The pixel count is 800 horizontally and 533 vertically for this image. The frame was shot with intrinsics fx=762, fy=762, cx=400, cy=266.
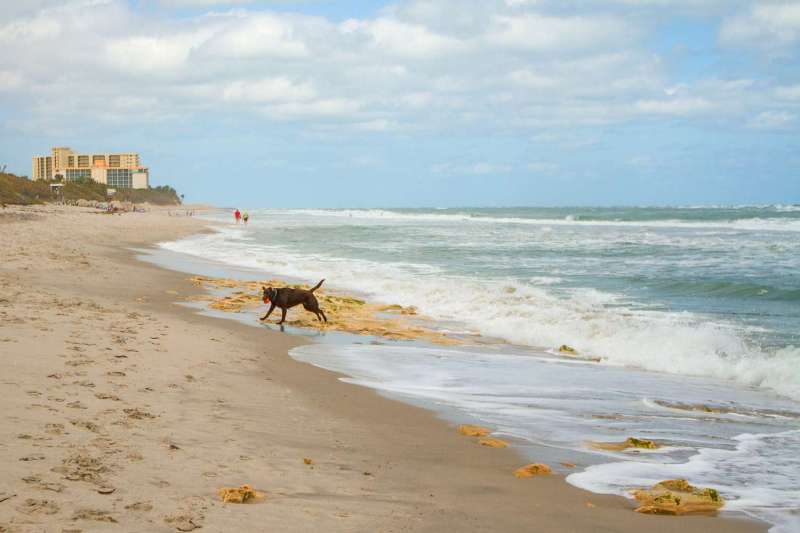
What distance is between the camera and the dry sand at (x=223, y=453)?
392 cm

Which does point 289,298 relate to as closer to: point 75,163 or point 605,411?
point 605,411

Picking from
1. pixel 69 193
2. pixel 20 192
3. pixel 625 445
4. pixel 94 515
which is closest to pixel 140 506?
pixel 94 515

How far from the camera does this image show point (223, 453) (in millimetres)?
5016

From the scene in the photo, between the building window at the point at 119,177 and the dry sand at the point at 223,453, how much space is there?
537 feet

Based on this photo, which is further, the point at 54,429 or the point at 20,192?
the point at 20,192

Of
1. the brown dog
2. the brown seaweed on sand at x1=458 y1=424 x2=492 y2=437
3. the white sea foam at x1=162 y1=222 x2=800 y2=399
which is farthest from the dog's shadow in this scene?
the brown seaweed on sand at x1=458 y1=424 x2=492 y2=437

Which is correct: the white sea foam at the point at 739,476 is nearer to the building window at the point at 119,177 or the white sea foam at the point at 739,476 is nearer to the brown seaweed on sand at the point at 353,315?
the brown seaweed on sand at the point at 353,315

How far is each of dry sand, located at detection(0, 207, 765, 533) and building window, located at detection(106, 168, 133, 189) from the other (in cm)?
16372

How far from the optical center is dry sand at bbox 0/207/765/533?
3924 millimetres

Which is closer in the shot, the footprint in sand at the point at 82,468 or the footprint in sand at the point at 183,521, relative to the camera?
the footprint in sand at the point at 183,521

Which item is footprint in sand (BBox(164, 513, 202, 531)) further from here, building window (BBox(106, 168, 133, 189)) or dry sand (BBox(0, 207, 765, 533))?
building window (BBox(106, 168, 133, 189))

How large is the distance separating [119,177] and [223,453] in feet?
559

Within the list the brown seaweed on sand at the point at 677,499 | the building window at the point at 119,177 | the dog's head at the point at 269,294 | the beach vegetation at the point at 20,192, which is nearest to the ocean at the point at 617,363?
the brown seaweed on sand at the point at 677,499

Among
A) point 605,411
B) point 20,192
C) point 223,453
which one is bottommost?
point 605,411
